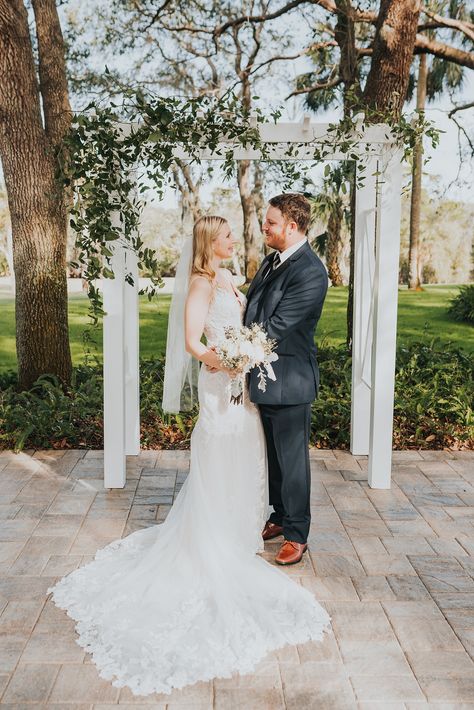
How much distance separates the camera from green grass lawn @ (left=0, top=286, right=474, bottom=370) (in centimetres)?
1209

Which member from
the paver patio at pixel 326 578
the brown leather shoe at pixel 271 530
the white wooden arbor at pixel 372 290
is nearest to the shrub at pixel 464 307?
the paver patio at pixel 326 578

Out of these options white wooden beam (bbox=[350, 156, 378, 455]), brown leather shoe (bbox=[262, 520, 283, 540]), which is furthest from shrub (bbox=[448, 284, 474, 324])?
brown leather shoe (bbox=[262, 520, 283, 540])

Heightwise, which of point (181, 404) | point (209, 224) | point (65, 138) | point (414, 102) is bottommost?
point (181, 404)

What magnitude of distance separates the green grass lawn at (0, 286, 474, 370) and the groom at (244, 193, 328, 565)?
765 centimetres

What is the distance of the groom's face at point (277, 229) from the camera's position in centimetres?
365

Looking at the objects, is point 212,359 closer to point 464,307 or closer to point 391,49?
point 391,49

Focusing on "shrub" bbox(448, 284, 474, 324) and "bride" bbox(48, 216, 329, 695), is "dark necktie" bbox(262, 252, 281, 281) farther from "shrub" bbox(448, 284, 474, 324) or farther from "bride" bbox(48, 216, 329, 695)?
"shrub" bbox(448, 284, 474, 324)

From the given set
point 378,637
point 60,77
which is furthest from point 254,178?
point 378,637

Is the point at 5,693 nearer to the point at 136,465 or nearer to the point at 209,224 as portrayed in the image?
the point at 209,224

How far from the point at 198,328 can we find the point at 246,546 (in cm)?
113

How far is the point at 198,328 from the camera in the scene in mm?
3527

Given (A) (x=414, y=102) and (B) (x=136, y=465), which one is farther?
(A) (x=414, y=102)

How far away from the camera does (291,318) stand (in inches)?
141

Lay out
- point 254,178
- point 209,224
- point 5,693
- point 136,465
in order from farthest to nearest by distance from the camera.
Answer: point 254,178 < point 136,465 < point 209,224 < point 5,693
